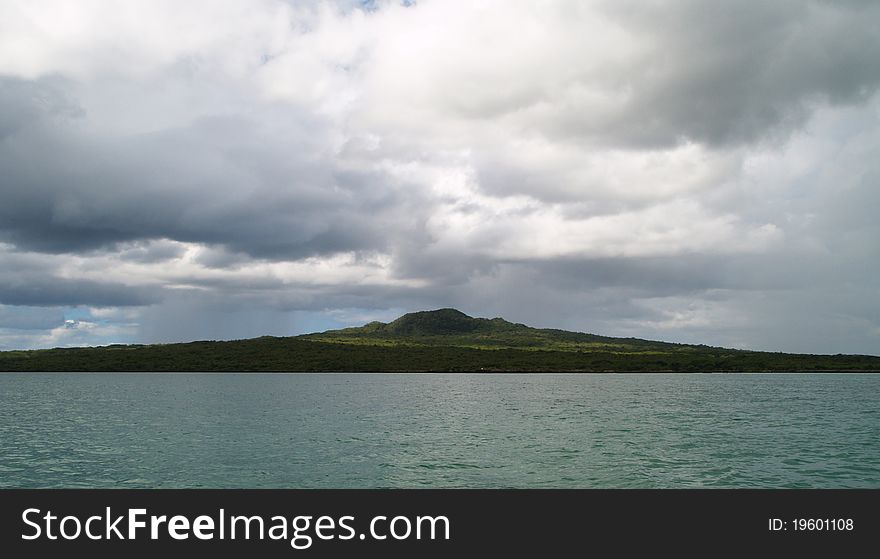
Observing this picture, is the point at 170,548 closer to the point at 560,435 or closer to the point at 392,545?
the point at 392,545

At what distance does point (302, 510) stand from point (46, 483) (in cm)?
2463

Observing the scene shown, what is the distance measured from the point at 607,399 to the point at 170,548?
132 meters

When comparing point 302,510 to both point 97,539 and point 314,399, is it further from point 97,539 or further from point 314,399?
point 314,399

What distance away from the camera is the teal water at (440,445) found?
176ft

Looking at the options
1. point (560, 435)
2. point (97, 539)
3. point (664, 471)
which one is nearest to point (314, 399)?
point (560, 435)

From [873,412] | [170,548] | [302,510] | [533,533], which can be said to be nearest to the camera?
[170,548]

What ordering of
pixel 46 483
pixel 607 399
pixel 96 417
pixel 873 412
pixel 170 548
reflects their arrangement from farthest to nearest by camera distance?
1. pixel 607 399
2. pixel 873 412
3. pixel 96 417
4. pixel 46 483
5. pixel 170 548

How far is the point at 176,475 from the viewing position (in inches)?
2169

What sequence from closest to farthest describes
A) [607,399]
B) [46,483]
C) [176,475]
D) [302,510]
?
[302,510], [46,483], [176,475], [607,399]

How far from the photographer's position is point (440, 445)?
238 ft

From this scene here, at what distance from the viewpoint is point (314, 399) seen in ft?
503

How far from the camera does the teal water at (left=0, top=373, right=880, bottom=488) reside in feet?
176

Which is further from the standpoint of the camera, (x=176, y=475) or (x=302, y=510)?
(x=176, y=475)

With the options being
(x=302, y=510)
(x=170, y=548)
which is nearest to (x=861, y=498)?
(x=302, y=510)
